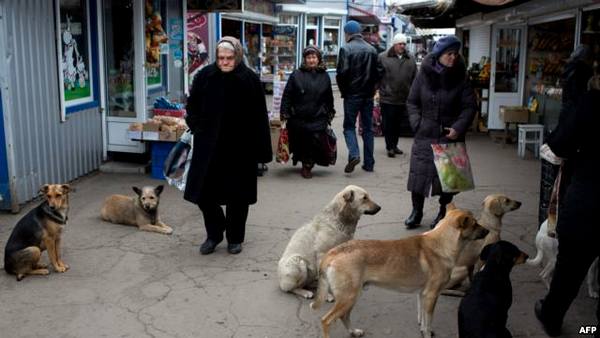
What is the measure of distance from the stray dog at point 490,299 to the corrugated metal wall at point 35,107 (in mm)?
5250

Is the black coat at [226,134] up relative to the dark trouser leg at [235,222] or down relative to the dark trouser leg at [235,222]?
up

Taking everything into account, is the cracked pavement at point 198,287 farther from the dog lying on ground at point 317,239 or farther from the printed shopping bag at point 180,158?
the printed shopping bag at point 180,158

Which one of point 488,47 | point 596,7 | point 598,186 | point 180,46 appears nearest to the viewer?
point 598,186

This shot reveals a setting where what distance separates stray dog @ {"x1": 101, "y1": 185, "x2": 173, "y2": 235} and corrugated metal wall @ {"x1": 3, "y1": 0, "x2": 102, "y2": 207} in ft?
3.61

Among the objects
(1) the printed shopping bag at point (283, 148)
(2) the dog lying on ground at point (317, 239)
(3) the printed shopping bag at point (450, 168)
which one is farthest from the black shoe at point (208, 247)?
(1) the printed shopping bag at point (283, 148)

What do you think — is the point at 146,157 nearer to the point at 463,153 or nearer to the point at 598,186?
the point at 463,153

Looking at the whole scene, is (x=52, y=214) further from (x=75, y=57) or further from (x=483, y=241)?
Result: (x=75, y=57)

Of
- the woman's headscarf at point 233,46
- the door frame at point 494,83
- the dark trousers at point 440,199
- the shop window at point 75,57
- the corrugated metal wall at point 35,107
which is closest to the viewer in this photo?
the woman's headscarf at point 233,46

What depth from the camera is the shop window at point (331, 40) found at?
94.6ft

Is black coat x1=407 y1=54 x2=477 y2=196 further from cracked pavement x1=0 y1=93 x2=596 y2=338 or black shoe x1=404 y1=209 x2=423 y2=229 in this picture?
cracked pavement x1=0 y1=93 x2=596 y2=338

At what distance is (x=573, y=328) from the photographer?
4516mm

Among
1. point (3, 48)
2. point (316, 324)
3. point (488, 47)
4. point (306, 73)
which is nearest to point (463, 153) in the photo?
point (316, 324)

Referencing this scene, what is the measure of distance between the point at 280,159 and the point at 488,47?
23.7 feet

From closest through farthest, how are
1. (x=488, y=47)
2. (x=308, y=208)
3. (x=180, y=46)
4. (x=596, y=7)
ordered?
(x=308, y=208), (x=596, y=7), (x=180, y=46), (x=488, y=47)
